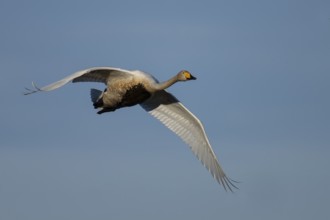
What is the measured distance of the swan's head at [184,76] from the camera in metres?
28.1

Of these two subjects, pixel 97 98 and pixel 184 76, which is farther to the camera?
pixel 97 98

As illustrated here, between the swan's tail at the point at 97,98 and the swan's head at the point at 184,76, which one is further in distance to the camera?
the swan's tail at the point at 97,98

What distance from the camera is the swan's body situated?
27.9 m

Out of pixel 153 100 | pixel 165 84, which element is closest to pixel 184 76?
pixel 165 84

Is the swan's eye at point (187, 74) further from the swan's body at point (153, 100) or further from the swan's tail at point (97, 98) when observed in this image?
the swan's tail at point (97, 98)

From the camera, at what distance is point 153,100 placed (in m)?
30.3

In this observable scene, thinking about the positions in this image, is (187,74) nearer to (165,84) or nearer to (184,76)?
(184,76)

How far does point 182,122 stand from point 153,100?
1.16 metres

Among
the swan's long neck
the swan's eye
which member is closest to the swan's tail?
the swan's long neck

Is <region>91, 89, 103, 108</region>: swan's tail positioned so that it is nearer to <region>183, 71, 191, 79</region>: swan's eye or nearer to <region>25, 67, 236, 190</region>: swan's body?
<region>25, 67, 236, 190</region>: swan's body

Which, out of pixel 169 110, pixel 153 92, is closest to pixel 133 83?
pixel 153 92

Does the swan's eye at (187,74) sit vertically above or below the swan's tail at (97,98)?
above

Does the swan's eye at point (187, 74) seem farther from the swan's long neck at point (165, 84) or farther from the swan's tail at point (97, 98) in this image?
the swan's tail at point (97, 98)

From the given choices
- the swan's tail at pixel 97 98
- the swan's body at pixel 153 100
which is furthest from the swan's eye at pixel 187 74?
the swan's tail at pixel 97 98
